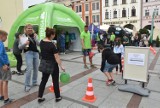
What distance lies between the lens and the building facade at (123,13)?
36.6m

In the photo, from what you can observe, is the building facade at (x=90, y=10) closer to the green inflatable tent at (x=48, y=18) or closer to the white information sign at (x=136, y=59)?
the green inflatable tent at (x=48, y=18)

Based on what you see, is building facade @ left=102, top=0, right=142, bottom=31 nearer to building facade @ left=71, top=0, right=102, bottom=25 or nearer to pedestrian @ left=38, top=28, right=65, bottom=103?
building facade @ left=71, top=0, right=102, bottom=25

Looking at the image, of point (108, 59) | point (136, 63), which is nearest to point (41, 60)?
point (108, 59)

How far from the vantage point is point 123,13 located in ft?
126

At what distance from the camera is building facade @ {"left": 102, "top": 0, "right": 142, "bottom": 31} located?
36562 mm

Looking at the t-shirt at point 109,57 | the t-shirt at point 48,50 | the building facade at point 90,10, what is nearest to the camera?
the t-shirt at point 48,50

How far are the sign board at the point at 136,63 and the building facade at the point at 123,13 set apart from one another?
3325cm

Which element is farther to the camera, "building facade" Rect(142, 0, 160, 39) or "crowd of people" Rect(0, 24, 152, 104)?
"building facade" Rect(142, 0, 160, 39)

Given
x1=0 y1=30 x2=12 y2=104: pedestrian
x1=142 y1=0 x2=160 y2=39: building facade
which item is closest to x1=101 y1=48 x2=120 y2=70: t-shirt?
x1=0 y1=30 x2=12 y2=104: pedestrian

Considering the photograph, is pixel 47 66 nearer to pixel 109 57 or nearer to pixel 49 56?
pixel 49 56

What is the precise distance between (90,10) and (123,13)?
813 centimetres

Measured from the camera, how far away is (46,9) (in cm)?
1145

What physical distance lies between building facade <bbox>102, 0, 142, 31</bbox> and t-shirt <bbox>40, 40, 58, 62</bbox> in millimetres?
35039

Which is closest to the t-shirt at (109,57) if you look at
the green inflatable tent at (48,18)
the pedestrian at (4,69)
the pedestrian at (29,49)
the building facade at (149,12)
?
the pedestrian at (29,49)
